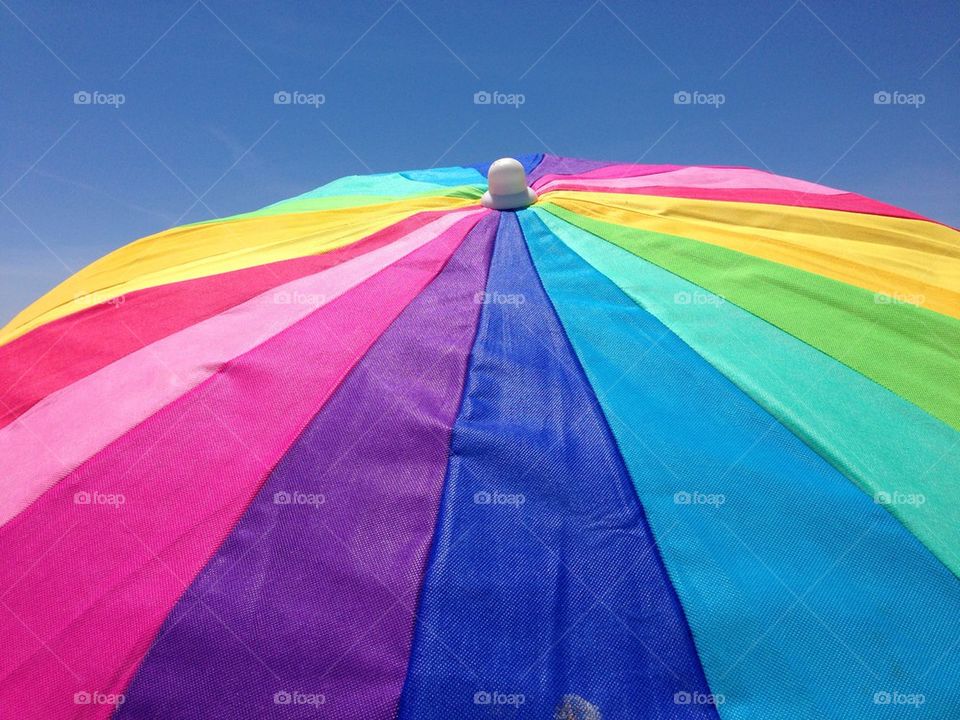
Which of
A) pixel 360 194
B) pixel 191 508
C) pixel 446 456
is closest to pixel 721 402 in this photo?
pixel 446 456

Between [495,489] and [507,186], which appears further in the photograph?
[507,186]

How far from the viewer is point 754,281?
8.32ft

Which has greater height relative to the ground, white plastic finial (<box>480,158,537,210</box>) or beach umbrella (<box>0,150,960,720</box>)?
white plastic finial (<box>480,158,537,210</box>)

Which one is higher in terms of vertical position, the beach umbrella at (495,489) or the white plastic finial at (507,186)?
the white plastic finial at (507,186)

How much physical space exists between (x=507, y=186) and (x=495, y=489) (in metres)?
1.86

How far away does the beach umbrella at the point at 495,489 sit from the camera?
158 centimetres

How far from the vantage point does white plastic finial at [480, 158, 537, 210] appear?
3174 millimetres

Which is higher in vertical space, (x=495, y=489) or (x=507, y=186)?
(x=507, y=186)

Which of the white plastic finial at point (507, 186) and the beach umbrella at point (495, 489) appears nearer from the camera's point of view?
the beach umbrella at point (495, 489)

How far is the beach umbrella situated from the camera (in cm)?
158

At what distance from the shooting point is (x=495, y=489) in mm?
1832

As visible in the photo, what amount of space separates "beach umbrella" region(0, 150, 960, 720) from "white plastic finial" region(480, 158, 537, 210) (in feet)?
1.80

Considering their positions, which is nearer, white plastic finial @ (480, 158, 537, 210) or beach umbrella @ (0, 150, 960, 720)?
beach umbrella @ (0, 150, 960, 720)

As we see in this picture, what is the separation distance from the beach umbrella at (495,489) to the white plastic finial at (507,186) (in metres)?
0.55
